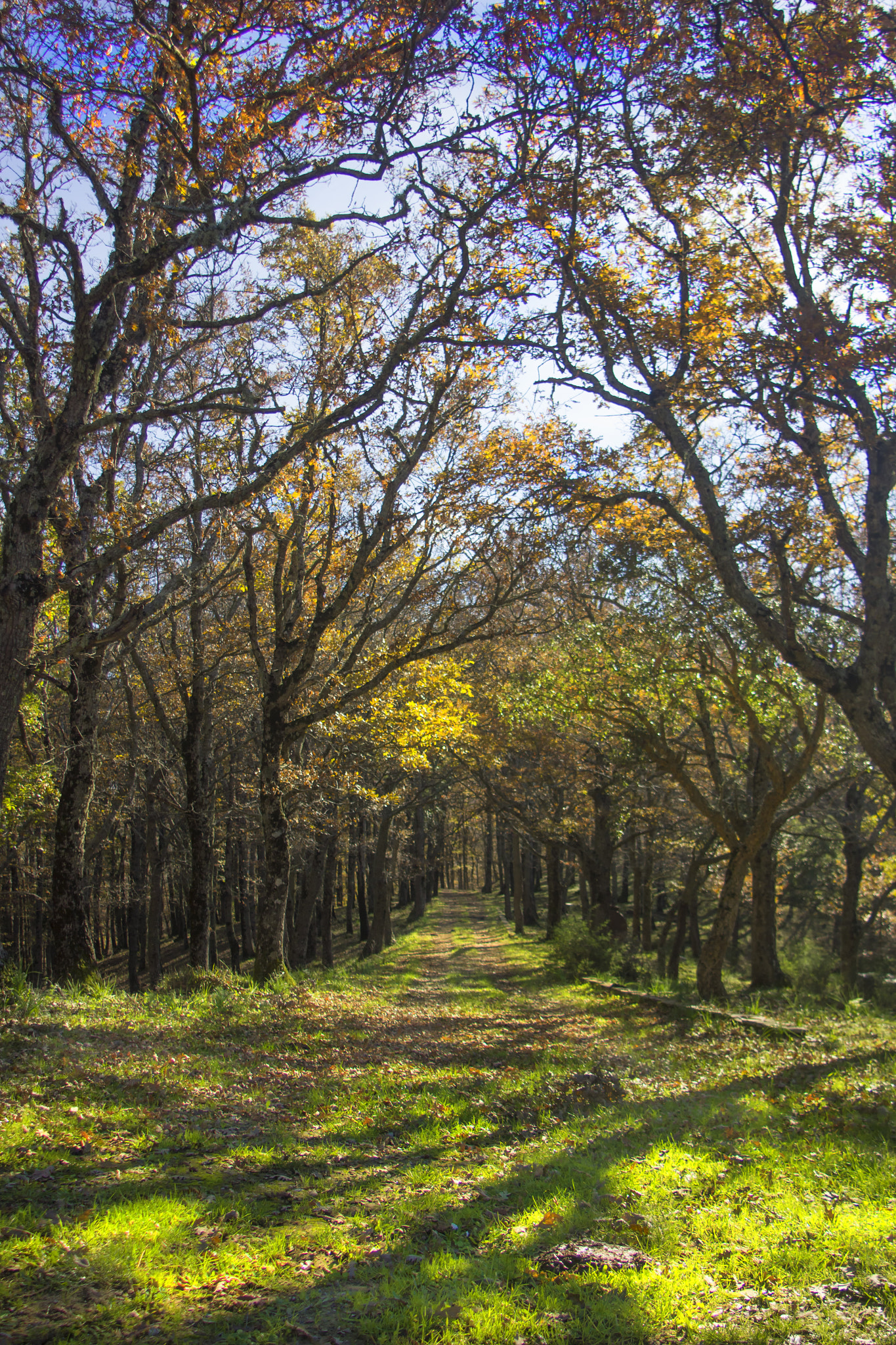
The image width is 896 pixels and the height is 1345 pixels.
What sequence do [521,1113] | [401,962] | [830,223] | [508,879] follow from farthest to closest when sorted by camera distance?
[508,879] < [401,962] < [830,223] < [521,1113]

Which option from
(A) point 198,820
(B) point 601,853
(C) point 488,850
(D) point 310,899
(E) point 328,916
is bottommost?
(C) point 488,850

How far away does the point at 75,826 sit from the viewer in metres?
12.8

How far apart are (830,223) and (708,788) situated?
19.8 m

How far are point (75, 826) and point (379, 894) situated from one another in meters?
16.0

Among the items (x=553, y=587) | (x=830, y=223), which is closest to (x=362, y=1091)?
(x=553, y=587)

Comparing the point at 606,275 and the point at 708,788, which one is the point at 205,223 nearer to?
the point at 606,275

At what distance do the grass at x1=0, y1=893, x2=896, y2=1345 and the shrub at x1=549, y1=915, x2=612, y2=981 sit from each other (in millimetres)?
10448

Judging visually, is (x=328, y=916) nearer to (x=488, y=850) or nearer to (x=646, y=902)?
(x=646, y=902)

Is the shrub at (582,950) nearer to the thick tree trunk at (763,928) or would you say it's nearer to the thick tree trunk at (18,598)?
the thick tree trunk at (763,928)

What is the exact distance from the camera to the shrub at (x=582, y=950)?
21.1m

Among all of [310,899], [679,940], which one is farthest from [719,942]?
[310,899]

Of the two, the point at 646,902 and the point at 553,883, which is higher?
the point at 553,883

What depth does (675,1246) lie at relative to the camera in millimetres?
4559

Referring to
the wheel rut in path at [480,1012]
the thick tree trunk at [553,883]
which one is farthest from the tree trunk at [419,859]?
the thick tree trunk at [553,883]
